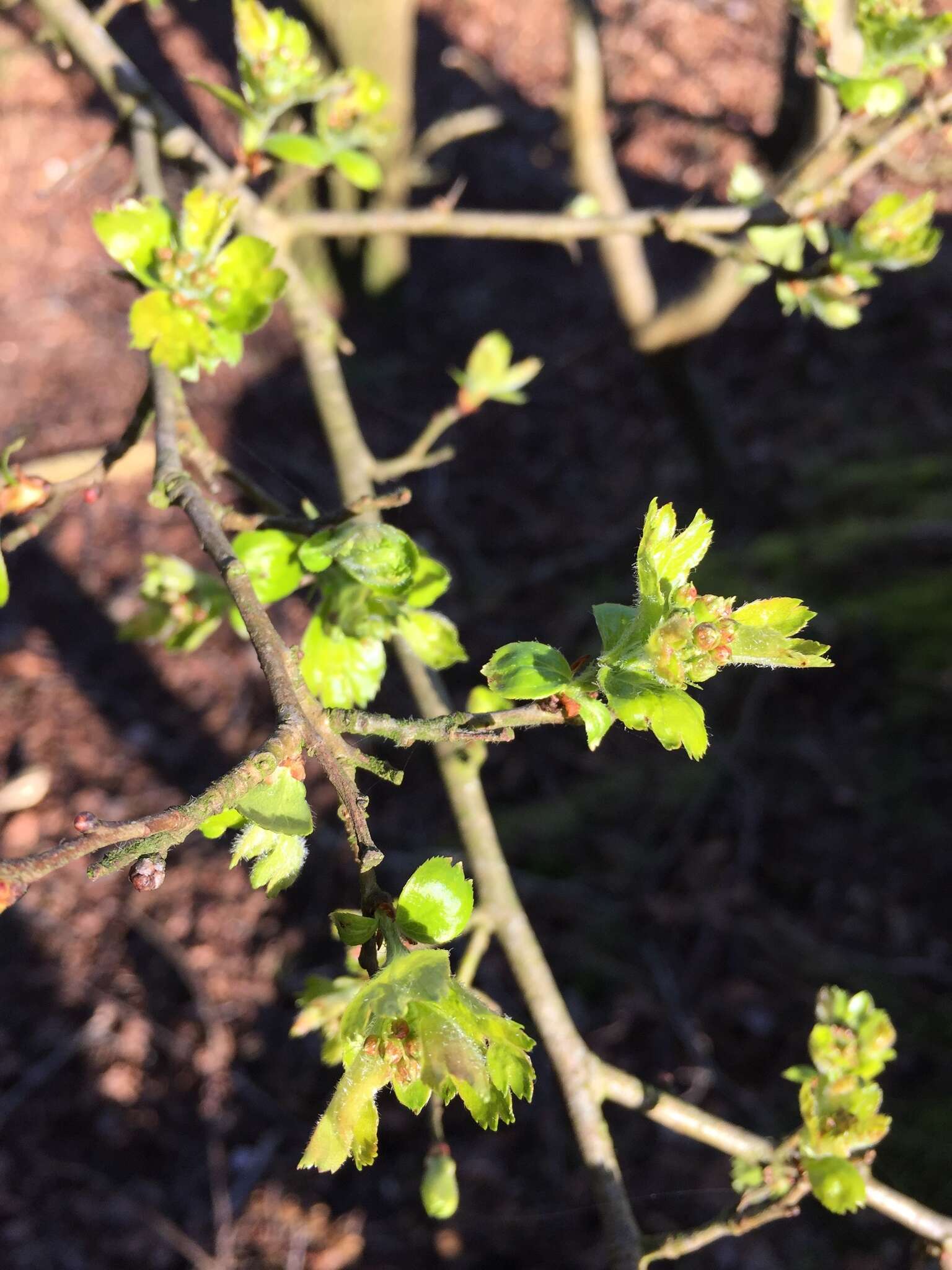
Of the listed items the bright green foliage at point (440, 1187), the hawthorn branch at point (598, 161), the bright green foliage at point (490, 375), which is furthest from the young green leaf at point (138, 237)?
the hawthorn branch at point (598, 161)

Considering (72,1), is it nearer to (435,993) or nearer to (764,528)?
(435,993)

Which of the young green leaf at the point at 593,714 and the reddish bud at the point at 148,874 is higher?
the reddish bud at the point at 148,874

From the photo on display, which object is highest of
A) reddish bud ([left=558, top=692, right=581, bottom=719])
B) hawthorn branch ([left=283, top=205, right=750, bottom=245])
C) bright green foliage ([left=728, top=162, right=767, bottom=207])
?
hawthorn branch ([left=283, top=205, right=750, bottom=245])

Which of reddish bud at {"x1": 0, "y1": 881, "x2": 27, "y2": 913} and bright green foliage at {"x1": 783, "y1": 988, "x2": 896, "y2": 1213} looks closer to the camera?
reddish bud at {"x1": 0, "y1": 881, "x2": 27, "y2": 913}

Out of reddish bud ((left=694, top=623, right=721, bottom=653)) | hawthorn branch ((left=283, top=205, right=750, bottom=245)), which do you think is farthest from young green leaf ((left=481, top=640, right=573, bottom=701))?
hawthorn branch ((left=283, top=205, right=750, bottom=245))

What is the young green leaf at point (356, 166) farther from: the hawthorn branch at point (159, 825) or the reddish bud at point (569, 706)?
the hawthorn branch at point (159, 825)

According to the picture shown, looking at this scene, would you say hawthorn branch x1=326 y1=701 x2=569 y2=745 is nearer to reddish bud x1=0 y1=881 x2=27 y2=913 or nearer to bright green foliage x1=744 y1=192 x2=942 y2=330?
reddish bud x1=0 y1=881 x2=27 y2=913
